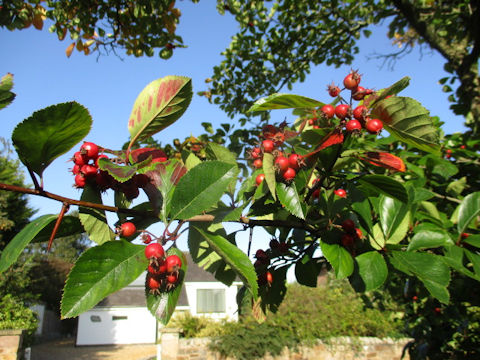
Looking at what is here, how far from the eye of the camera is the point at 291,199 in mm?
895

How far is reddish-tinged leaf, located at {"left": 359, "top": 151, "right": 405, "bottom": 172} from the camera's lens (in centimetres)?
95

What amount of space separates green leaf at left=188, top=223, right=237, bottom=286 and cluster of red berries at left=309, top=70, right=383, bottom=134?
1.51 feet

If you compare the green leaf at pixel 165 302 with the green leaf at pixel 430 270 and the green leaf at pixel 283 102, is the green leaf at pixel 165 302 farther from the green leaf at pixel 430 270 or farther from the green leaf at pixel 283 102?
the green leaf at pixel 430 270

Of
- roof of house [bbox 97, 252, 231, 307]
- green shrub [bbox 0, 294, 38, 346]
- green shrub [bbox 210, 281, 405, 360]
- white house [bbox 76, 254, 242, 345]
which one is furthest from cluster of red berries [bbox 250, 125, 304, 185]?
A: roof of house [bbox 97, 252, 231, 307]

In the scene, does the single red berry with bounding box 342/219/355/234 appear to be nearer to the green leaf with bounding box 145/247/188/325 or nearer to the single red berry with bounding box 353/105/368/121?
the single red berry with bounding box 353/105/368/121

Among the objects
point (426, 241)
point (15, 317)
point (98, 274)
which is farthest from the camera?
point (15, 317)

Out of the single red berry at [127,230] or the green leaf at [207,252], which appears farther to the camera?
the green leaf at [207,252]

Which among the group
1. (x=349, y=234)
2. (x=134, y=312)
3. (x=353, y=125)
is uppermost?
(x=353, y=125)

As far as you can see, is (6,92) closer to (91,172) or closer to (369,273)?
(91,172)

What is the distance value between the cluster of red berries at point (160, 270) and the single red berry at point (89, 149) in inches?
10.9

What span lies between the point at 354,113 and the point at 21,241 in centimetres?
87

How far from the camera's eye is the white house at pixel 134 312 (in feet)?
75.1

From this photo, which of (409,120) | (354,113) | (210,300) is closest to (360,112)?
(354,113)

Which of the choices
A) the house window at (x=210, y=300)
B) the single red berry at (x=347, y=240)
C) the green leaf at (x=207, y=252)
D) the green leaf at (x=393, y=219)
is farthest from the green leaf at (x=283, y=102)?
the house window at (x=210, y=300)
